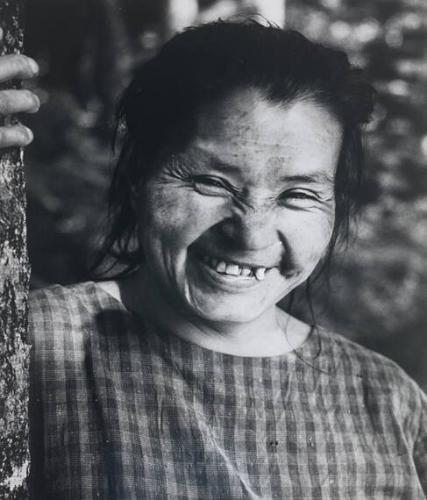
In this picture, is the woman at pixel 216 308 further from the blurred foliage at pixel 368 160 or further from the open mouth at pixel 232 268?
the blurred foliage at pixel 368 160

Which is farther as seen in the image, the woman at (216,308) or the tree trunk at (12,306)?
the woman at (216,308)

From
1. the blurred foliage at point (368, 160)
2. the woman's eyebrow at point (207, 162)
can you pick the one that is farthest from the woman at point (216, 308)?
the blurred foliage at point (368, 160)

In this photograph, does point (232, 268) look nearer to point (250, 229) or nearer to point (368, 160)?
point (250, 229)

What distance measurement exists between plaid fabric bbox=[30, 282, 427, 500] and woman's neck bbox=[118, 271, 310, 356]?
14mm

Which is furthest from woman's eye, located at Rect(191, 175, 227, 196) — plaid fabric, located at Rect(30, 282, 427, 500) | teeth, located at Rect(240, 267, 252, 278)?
plaid fabric, located at Rect(30, 282, 427, 500)

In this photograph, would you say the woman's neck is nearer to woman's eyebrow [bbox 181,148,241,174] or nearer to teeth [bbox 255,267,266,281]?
teeth [bbox 255,267,266,281]

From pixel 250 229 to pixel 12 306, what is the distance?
318 millimetres

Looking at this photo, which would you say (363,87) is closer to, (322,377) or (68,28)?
(322,377)

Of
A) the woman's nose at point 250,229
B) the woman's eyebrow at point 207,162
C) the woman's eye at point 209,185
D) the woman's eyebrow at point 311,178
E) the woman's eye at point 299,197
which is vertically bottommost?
the woman's nose at point 250,229

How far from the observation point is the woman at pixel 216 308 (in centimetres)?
89

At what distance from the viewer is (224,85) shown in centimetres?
90

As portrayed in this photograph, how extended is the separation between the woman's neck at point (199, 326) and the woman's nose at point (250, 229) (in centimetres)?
14

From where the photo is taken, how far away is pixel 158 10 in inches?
49.2

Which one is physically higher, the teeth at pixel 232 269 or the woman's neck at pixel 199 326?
the teeth at pixel 232 269
